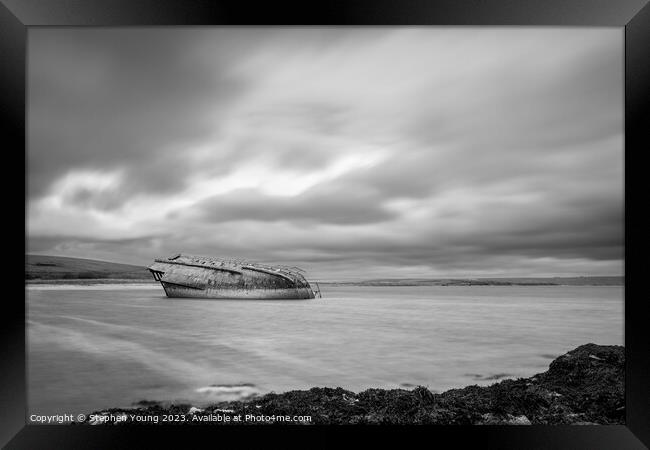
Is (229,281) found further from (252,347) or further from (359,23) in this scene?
(359,23)

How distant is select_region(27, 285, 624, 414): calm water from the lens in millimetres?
2611

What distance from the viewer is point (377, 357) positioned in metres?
3.04

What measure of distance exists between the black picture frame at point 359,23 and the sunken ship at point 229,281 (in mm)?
1946

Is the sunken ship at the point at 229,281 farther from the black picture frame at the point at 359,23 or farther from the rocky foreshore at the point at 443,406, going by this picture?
the black picture frame at the point at 359,23

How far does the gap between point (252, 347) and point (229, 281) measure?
2256 mm

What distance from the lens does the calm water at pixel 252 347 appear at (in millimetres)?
2611

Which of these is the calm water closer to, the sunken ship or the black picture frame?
the black picture frame

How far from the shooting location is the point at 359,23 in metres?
2.26

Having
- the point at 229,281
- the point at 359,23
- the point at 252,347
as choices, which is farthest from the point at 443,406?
the point at 229,281

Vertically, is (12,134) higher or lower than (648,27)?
lower

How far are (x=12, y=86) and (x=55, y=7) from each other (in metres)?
0.63

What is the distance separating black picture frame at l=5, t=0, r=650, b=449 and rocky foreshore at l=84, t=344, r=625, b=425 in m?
0.08

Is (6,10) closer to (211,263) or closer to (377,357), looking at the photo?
(211,263)

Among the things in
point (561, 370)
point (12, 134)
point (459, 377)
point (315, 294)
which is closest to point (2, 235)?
point (12, 134)
